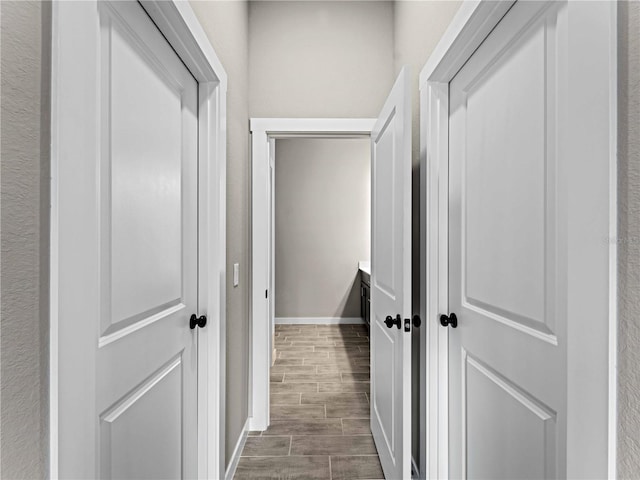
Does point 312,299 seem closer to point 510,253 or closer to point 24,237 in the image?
point 510,253

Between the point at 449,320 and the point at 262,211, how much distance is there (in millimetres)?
1367

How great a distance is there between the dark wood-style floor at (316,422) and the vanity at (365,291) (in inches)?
31.6

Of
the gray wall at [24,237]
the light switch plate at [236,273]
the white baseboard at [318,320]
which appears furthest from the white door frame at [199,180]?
the white baseboard at [318,320]

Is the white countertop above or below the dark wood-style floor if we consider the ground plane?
above

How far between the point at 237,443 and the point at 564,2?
2340mm

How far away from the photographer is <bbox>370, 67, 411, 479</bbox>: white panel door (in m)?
1.62

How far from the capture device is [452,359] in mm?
1739

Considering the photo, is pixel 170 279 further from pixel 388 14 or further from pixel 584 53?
pixel 388 14

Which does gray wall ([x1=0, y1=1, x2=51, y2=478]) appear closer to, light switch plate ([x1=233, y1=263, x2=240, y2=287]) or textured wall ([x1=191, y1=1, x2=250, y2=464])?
textured wall ([x1=191, y1=1, x2=250, y2=464])

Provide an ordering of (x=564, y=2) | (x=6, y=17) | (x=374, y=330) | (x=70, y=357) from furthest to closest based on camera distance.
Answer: (x=374, y=330)
(x=564, y=2)
(x=70, y=357)
(x=6, y=17)

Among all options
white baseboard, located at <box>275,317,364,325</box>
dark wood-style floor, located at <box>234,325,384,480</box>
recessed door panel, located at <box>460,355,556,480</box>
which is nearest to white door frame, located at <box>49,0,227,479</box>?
dark wood-style floor, located at <box>234,325,384,480</box>

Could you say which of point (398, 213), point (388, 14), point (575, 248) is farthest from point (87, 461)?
point (388, 14)

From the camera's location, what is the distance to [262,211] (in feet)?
8.63

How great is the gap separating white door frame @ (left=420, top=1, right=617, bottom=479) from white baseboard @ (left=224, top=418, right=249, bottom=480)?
3.04ft
